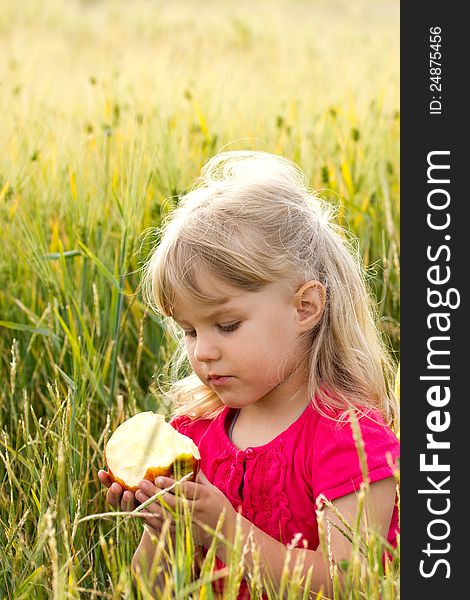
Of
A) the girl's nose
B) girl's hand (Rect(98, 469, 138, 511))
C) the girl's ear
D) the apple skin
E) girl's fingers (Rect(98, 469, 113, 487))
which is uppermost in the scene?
the girl's ear

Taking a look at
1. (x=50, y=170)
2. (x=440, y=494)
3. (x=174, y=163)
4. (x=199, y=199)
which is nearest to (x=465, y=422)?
(x=440, y=494)

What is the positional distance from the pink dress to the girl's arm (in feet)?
0.09

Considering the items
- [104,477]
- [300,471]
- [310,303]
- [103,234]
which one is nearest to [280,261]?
[310,303]

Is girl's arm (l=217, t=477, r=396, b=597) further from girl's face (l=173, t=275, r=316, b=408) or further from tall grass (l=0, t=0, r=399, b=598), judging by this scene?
girl's face (l=173, t=275, r=316, b=408)

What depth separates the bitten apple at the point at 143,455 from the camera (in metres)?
1.51

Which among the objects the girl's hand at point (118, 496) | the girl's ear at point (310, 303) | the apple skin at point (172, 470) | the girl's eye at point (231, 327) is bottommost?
the girl's hand at point (118, 496)

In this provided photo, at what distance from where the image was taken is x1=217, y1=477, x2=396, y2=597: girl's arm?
147 cm

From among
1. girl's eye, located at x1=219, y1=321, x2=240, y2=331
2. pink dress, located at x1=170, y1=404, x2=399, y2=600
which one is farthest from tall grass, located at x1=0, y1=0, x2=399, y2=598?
girl's eye, located at x1=219, y1=321, x2=240, y2=331

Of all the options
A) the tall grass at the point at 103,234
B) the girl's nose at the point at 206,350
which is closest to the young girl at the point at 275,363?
the girl's nose at the point at 206,350

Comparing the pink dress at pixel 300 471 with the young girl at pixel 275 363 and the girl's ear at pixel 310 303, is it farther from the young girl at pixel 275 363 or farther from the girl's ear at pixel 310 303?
the girl's ear at pixel 310 303

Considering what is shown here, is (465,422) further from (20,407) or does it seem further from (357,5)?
(357,5)

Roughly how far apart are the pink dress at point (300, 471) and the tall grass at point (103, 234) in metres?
0.16

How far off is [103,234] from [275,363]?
0.86m

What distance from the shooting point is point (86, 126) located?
295 centimetres
